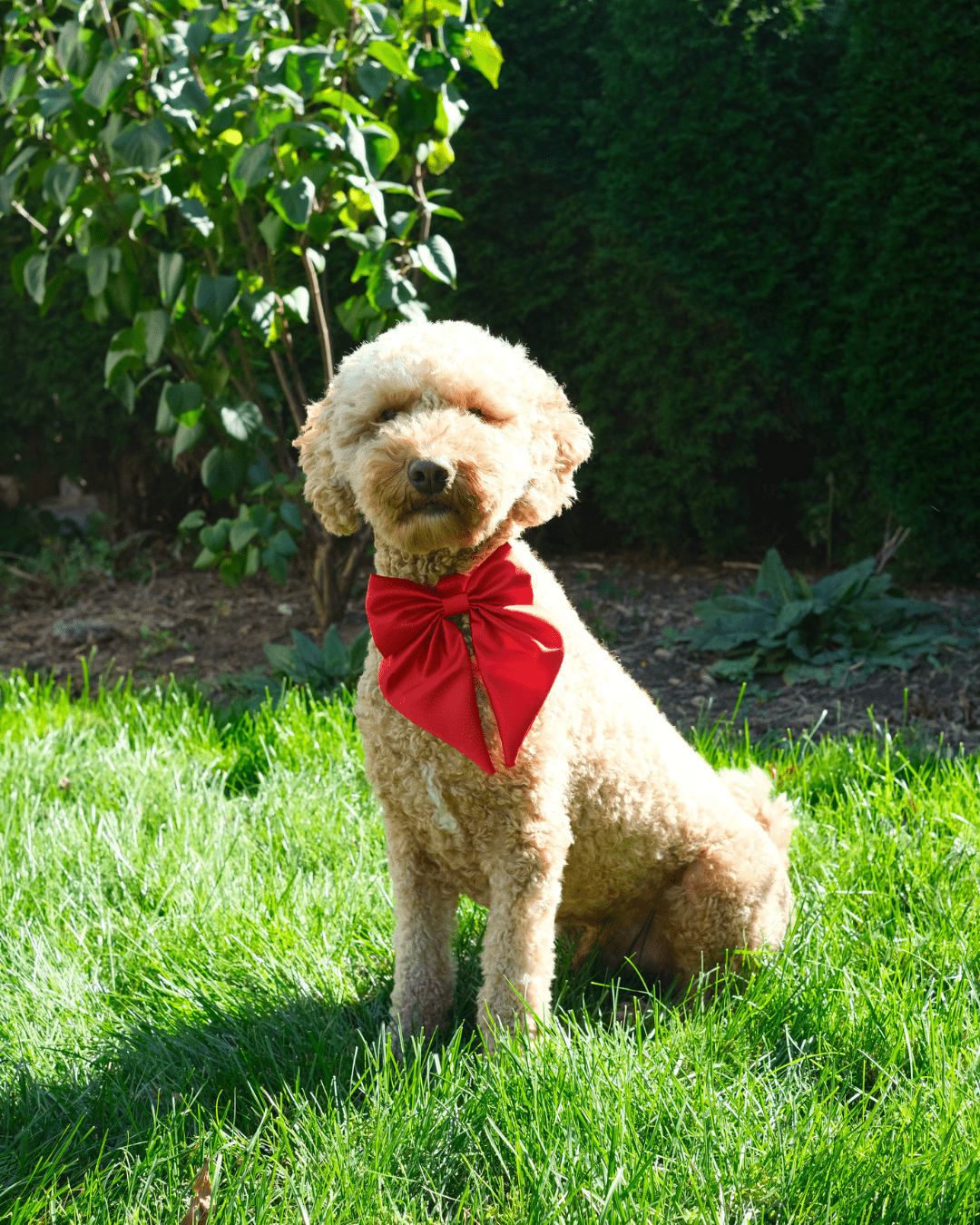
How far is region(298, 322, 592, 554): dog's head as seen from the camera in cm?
153

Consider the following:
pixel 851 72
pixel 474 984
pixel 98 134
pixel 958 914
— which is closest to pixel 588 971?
pixel 474 984

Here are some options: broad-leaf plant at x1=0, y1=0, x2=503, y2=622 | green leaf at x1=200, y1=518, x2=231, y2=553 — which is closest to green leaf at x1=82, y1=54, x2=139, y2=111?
broad-leaf plant at x1=0, y1=0, x2=503, y2=622

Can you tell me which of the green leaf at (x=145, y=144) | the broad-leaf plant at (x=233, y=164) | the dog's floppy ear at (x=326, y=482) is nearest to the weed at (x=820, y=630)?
the broad-leaf plant at (x=233, y=164)

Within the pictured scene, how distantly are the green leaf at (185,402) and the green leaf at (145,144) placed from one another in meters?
0.80

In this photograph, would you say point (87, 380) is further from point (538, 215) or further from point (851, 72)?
point (851, 72)

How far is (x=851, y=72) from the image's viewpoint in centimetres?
400

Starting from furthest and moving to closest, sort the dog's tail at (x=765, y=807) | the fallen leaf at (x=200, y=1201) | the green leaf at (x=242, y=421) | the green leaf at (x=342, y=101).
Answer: the green leaf at (x=242, y=421) < the green leaf at (x=342, y=101) < the dog's tail at (x=765, y=807) < the fallen leaf at (x=200, y=1201)

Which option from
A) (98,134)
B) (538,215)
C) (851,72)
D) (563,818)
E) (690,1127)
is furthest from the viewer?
(538,215)

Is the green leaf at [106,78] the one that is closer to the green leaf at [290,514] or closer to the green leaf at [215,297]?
the green leaf at [215,297]

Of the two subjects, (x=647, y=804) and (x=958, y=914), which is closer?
(x=647, y=804)

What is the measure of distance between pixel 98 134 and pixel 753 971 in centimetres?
309

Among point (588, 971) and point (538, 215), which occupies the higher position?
point (538, 215)

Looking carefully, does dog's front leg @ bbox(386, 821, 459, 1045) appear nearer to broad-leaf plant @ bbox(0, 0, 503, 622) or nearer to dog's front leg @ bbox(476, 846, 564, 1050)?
dog's front leg @ bbox(476, 846, 564, 1050)

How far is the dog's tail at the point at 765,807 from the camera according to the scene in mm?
2125
